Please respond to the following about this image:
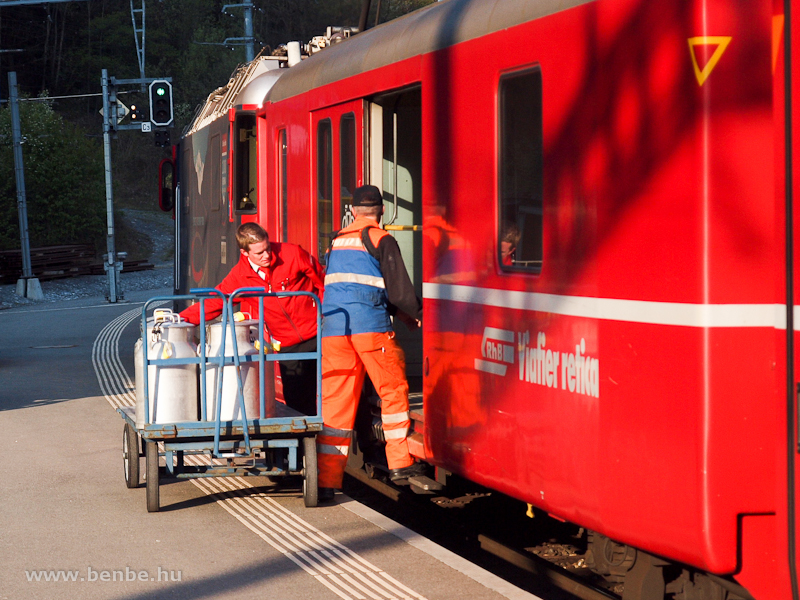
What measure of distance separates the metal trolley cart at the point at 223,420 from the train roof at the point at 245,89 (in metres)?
3.51

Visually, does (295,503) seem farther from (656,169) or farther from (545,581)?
(656,169)

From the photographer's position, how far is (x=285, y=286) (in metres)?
7.60

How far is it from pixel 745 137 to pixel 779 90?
0.67ft

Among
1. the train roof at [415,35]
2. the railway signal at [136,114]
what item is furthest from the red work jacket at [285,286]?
the railway signal at [136,114]

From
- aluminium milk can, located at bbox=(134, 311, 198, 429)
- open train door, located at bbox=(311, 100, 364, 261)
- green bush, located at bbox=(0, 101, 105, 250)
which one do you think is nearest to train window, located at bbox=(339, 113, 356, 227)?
open train door, located at bbox=(311, 100, 364, 261)

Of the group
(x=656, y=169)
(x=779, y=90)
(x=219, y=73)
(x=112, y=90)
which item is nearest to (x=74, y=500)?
(x=656, y=169)

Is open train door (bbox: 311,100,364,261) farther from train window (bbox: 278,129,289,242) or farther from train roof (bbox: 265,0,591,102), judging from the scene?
train window (bbox: 278,129,289,242)

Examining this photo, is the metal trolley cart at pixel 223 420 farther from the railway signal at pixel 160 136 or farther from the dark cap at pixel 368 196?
the railway signal at pixel 160 136

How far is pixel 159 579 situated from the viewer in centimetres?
566

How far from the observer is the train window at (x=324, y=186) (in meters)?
8.27

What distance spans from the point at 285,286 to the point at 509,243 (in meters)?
2.39

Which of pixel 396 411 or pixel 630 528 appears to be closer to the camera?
pixel 630 528

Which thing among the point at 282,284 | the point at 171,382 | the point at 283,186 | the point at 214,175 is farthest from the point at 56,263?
the point at 171,382

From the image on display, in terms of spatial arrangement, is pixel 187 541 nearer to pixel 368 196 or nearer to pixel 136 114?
pixel 368 196
